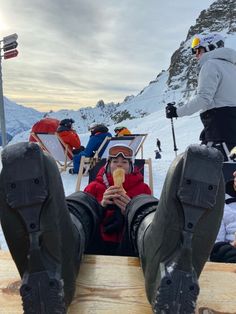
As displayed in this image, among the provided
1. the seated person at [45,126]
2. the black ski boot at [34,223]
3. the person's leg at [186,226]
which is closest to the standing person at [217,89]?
the person's leg at [186,226]

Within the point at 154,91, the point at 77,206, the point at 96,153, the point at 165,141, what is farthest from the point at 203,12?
the point at 77,206

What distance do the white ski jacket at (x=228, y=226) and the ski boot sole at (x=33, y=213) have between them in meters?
1.50

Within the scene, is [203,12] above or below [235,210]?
above

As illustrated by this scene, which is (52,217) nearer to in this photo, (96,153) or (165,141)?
(96,153)

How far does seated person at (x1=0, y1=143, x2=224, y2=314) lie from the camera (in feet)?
3.41

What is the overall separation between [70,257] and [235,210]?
1.57 m

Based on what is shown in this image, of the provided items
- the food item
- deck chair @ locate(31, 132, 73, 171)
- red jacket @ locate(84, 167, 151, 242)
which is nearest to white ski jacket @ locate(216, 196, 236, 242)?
red jacket @ locate(84, 167, 151, 242)

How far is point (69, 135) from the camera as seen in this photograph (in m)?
8.53

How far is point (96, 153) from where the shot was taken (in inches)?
274

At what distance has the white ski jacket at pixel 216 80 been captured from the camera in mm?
3111

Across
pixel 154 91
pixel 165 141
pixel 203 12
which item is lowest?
pixel 165 141

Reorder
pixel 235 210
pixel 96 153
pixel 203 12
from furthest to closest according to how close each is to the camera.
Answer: pixel 203 12 < pixel 96 153 < pixel 235 210

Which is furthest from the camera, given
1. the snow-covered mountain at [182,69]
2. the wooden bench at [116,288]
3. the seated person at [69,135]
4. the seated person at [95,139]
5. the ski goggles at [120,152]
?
the snow-covered mountain at [182,69]

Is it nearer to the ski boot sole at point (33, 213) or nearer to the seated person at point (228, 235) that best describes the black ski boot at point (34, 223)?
the ski boot sole at point (33, 213)
